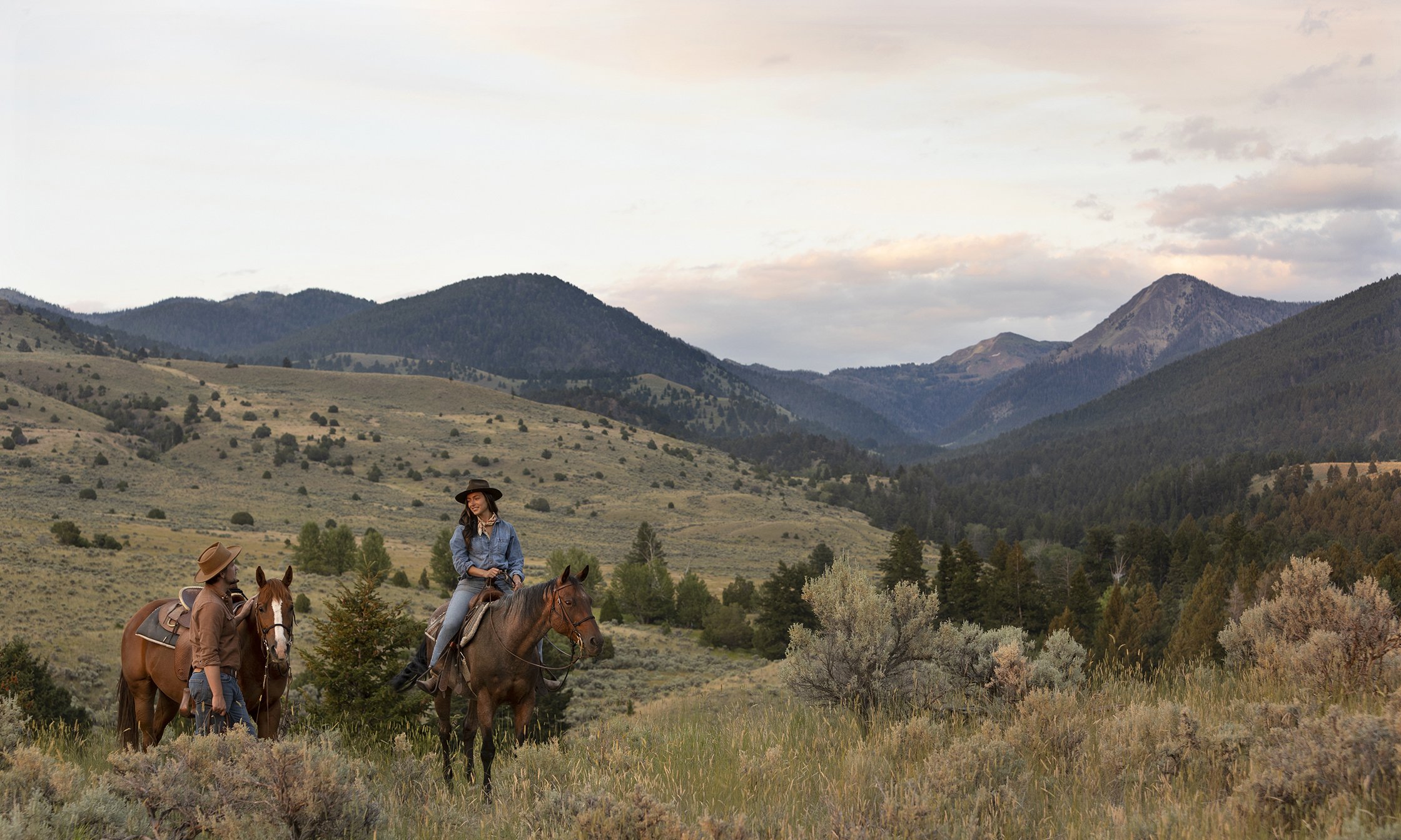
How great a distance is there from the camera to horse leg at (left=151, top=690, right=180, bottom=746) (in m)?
10.0

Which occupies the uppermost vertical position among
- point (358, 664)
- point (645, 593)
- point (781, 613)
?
point (358, 664)

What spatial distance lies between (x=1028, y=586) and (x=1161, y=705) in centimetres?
5863

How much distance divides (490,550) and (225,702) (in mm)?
3073

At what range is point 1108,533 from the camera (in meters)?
103

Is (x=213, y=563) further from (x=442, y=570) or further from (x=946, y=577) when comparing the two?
(x=946, y=577)

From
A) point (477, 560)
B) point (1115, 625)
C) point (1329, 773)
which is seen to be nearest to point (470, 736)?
point (477, 560)

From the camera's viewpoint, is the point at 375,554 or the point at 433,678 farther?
the point at 375,554

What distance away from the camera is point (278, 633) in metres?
8.74

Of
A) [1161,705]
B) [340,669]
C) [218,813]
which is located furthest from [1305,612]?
[340,669]

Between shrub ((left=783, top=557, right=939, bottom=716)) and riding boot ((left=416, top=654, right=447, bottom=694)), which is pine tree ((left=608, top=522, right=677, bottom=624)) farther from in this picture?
riding boot ((left=416, top=654, right=447, bottom=694))

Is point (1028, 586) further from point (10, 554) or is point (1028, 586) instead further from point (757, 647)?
point (10, 554)

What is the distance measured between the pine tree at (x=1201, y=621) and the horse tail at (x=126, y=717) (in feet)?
90.3

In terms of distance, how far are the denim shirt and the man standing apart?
2.33m

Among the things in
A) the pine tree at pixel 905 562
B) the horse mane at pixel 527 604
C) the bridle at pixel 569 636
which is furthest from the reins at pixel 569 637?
the pine tree at pixel 905 562
